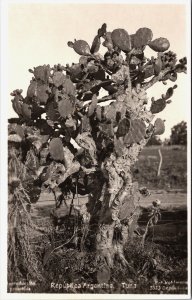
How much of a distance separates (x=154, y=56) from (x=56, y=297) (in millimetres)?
1948

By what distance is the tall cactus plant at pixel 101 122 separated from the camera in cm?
348

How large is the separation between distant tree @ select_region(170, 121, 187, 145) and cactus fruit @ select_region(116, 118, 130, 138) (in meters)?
0.50

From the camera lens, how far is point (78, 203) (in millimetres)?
3758

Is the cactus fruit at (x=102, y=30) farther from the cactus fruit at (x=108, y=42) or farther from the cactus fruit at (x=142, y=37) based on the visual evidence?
the cactus fruit at (x=142, y=37)

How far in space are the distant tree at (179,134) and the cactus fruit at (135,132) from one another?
37cm

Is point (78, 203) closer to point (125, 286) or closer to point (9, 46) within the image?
point (125, 286)

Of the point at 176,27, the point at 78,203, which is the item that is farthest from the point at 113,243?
the point at 176,27

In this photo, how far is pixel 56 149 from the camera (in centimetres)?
346

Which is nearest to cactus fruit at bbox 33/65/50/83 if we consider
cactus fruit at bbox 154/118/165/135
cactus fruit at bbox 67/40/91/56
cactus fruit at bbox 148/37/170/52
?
cactus fruit at bbox 67/40/91/56

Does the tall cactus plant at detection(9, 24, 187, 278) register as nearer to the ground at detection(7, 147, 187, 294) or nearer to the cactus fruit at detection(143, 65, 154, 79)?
the cactus fruit at detection(143, 65, 154, 79)

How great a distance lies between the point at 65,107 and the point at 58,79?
22 centimetres

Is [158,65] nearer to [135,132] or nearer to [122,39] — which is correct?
[122,39]

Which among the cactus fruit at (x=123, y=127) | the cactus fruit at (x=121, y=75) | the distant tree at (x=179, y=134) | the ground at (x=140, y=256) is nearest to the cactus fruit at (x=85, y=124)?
the cactus fruit at (x=123, y=127)

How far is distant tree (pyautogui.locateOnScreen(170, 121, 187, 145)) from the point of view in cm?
372
